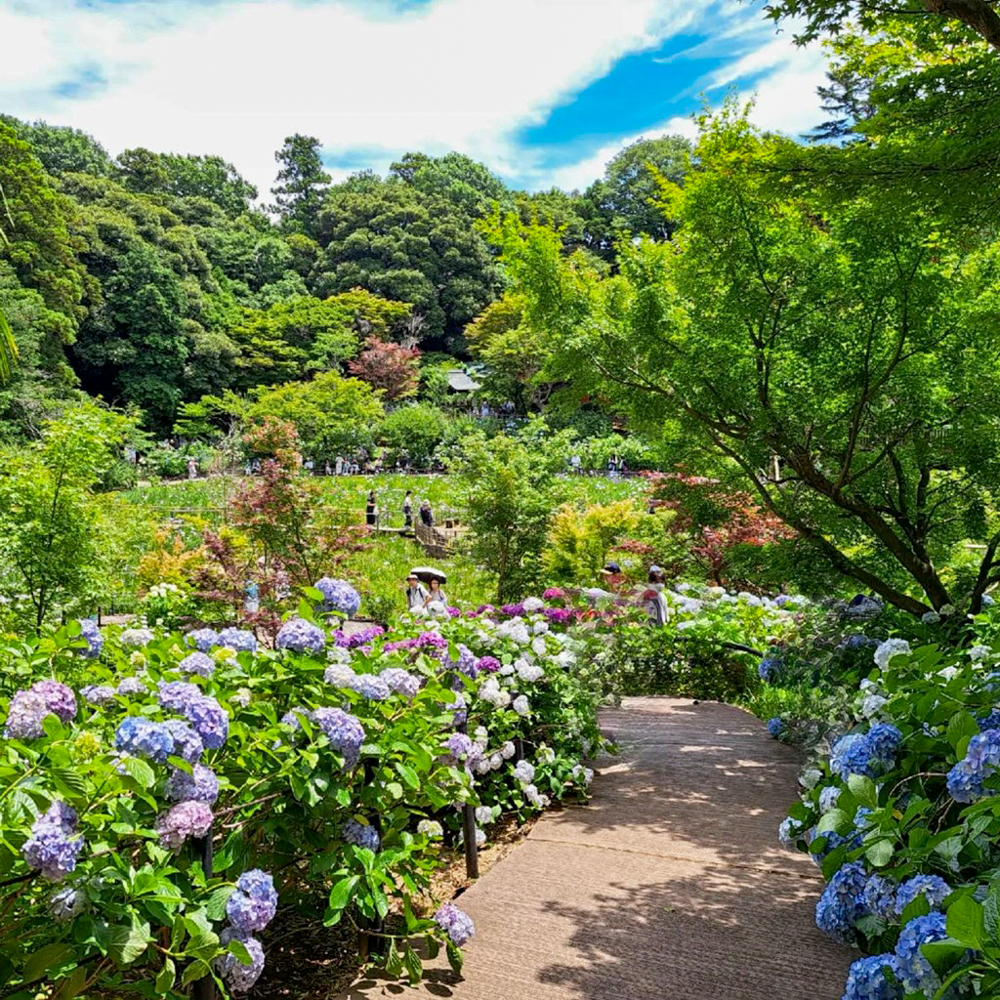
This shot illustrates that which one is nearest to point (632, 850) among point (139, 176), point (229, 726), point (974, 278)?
point (229, 726)

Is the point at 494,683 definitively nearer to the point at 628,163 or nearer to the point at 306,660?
the point at 306,660

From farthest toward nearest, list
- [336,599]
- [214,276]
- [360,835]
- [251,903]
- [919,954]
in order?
1. [214,276]
2. [336,599]
3. [360,835]
4. [251,903]
5. [919,954]

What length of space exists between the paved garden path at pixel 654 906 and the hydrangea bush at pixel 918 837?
2.57ft

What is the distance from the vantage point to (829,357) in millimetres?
4676

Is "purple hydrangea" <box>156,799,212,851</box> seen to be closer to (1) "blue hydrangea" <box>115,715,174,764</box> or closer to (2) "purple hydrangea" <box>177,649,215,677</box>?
(1) "blue hydrangea" <box>115,715,174,764</box>

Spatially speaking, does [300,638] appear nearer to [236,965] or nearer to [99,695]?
[99,695]

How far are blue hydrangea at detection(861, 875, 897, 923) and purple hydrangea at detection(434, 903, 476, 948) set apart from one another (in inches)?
49.6

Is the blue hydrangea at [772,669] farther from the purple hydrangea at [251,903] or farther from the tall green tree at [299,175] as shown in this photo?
the tall green tree at [299,175]

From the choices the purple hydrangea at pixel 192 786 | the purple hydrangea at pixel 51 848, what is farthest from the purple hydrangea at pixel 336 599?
the purple hydrangea at pixel 51 848

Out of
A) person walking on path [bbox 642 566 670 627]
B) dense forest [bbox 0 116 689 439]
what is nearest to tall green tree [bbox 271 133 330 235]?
dense forest [bbox 0 116 689 439]

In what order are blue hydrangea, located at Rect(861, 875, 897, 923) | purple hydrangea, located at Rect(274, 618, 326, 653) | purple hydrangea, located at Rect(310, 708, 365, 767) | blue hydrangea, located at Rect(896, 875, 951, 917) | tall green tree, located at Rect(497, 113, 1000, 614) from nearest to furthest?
blue hydrangea, located at Rect(896, 875, 951, 917)
blue hydrangea, located at Rect(861, 875, 897, 923)
purple hydrangea, located at Rect(310, 708, 365, 767)
purple hydrangea, located at Rect(274, 618, 326, 653)
tall green tree, located at Rect(497, 113, 1000, 614)

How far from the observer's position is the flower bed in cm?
144

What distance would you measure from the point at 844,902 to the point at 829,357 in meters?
3.80

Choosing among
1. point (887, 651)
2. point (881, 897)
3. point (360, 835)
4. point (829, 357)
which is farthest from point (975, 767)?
point (829, 357)
